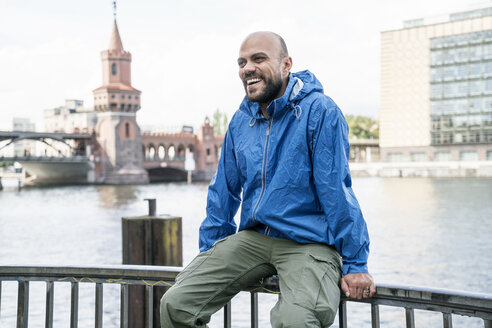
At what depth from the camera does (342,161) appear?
8.11ft

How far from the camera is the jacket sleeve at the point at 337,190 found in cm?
237

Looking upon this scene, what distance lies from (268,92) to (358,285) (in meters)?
0.89

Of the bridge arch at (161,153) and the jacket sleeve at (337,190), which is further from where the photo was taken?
the bridge arch at (161,153)

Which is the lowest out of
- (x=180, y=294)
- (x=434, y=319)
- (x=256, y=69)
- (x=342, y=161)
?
(x=434, y=319)

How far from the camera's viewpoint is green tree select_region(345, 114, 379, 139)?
4321 inches

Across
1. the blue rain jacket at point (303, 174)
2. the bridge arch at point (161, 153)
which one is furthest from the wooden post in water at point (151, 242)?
the bridge arch at point (161, 153)

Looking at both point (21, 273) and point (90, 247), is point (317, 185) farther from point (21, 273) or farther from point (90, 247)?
point (90, 247)

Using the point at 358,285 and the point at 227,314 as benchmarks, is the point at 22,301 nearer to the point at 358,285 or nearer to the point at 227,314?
the point at 227,314

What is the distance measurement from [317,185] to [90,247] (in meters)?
17.3

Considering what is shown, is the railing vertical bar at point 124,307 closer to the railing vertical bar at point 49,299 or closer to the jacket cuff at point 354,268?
the railing vertical bar at point 49,299

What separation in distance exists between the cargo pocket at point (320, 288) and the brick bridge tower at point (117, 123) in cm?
6516

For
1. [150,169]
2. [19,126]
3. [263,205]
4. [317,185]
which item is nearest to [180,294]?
[263,205]

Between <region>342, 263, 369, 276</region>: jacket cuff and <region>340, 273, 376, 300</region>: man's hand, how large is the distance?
0.02 metres

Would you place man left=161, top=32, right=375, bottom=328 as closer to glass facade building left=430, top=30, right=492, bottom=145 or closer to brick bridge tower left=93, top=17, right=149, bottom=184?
brick bridge tower left=93, top=17, right=149, bottom=184
